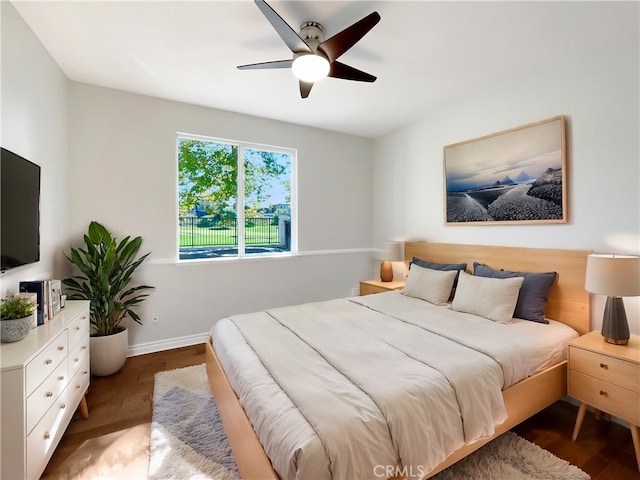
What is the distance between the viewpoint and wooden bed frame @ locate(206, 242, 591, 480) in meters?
1.45

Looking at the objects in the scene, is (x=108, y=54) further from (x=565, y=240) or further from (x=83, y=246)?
(x=565, y=240)

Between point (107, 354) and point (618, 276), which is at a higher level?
point (618, 276)

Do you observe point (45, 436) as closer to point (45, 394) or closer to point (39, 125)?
point (45, 394)

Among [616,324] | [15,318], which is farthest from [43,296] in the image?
[616,324]

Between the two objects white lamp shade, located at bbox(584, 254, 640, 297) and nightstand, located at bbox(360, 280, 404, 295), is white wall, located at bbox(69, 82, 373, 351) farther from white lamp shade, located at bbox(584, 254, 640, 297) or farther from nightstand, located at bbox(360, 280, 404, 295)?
white lamp shade, located at bbox(584, 254, 640, 297)

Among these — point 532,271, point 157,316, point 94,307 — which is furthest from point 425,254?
point 94,307

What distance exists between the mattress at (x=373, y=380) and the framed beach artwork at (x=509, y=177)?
1035 mm

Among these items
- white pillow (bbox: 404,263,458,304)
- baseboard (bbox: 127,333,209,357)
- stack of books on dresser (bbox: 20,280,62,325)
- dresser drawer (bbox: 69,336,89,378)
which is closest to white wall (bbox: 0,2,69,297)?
stack of books on dresser (bbox: 20,280,62,325)

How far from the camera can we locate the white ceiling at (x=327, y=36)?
1911 mm

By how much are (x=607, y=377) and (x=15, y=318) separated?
334 cm

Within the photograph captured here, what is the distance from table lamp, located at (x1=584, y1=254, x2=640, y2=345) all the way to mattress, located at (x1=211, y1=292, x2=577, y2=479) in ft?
0.96

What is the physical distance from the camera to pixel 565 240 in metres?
2.47

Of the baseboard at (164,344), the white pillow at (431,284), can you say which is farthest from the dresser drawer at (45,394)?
the white pillow at (431,284)

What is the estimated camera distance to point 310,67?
1975 millimetres
